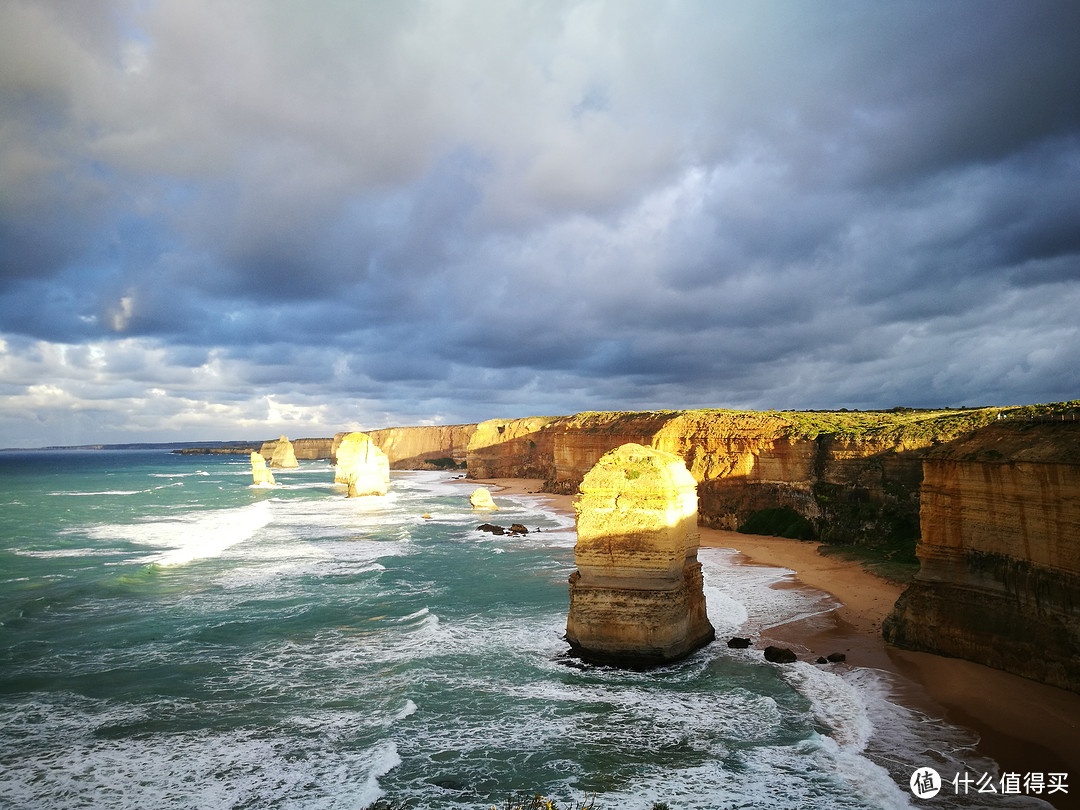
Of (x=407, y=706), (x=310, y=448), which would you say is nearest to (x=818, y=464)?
(x=407, y=706)

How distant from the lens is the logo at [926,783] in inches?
346

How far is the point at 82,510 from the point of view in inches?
2034

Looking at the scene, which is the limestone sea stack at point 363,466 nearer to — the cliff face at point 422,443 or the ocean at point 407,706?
the ocean at point 407,706

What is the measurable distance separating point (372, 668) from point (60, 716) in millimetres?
6042

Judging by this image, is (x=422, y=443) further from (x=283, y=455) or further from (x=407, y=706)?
(x=407, y=706)

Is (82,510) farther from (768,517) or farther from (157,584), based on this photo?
(768,517)

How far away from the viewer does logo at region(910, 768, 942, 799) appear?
346 inches

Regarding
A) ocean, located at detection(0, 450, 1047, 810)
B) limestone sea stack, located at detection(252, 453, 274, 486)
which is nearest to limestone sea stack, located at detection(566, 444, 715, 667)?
ocean, located at detection(0, 450, 1047, 810)

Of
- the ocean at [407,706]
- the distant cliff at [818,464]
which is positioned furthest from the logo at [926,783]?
the distant cliff at [818,464]

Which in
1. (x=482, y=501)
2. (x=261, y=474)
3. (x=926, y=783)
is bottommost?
(x=926, y=783)

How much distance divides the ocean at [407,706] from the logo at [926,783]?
14 centimetres

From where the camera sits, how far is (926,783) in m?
9.00

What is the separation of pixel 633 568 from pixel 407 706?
5.61 m

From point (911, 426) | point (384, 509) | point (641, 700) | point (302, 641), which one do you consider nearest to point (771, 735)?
point (641, 700)
